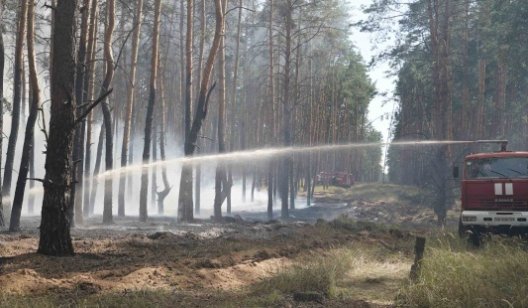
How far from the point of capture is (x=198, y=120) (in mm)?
19922

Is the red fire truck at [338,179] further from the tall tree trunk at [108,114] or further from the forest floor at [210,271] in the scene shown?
the forest floor at [210,271]

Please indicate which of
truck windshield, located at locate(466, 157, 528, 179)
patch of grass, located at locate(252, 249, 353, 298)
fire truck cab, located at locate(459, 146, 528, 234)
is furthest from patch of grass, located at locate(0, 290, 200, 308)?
truck windshield, located at locate(466, 157, 528, 179)

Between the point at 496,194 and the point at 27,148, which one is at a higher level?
the point at 27,148

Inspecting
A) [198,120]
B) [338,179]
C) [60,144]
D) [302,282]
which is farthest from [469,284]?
[338,179]

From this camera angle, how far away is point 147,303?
23.1 feet

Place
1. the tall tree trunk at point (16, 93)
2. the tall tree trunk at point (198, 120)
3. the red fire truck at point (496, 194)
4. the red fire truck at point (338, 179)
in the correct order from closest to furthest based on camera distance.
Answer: the red fire truck at point (496, 194) → the tall tree trunk at point (16, 93) → the tall tree trunk at point (198, 120) → the red fire truck at point (338, 179)

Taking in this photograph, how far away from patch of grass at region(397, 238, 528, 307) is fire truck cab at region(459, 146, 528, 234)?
278 centimetres

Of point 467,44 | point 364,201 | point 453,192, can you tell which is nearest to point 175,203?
point 364,201

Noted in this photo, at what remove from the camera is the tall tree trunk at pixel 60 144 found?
29.9ft

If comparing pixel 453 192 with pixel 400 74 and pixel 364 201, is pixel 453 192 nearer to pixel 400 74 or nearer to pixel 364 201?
pixel 364 201

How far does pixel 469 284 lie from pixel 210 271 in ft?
14.9

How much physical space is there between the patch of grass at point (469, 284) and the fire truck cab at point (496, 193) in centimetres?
278

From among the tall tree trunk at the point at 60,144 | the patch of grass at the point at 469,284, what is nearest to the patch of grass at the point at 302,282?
the patch of grass at the point at 469,284

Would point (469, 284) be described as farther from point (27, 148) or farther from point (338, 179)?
point (338, 179)
